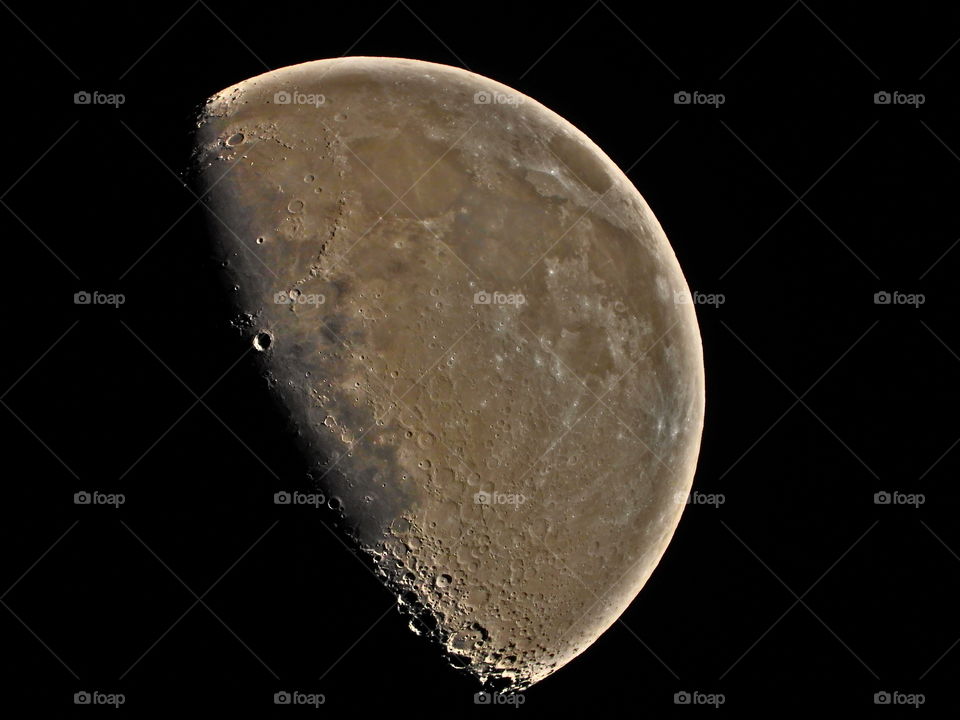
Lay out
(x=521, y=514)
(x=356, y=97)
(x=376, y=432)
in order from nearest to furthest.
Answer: (x=376, y=432), (x=521, y=514), (x=356, y=97)

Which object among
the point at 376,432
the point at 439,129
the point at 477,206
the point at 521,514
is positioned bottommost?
the point at 521,514

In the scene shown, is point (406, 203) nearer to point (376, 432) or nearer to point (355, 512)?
point (376, 432)

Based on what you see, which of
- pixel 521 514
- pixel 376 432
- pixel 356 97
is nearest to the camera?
pixel 376 432

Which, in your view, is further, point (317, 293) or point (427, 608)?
point (427, 608)

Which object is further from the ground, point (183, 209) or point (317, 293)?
point (183, 209)

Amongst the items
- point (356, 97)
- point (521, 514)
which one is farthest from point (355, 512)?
point (356, 97)

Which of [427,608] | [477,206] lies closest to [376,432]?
[427,608]
